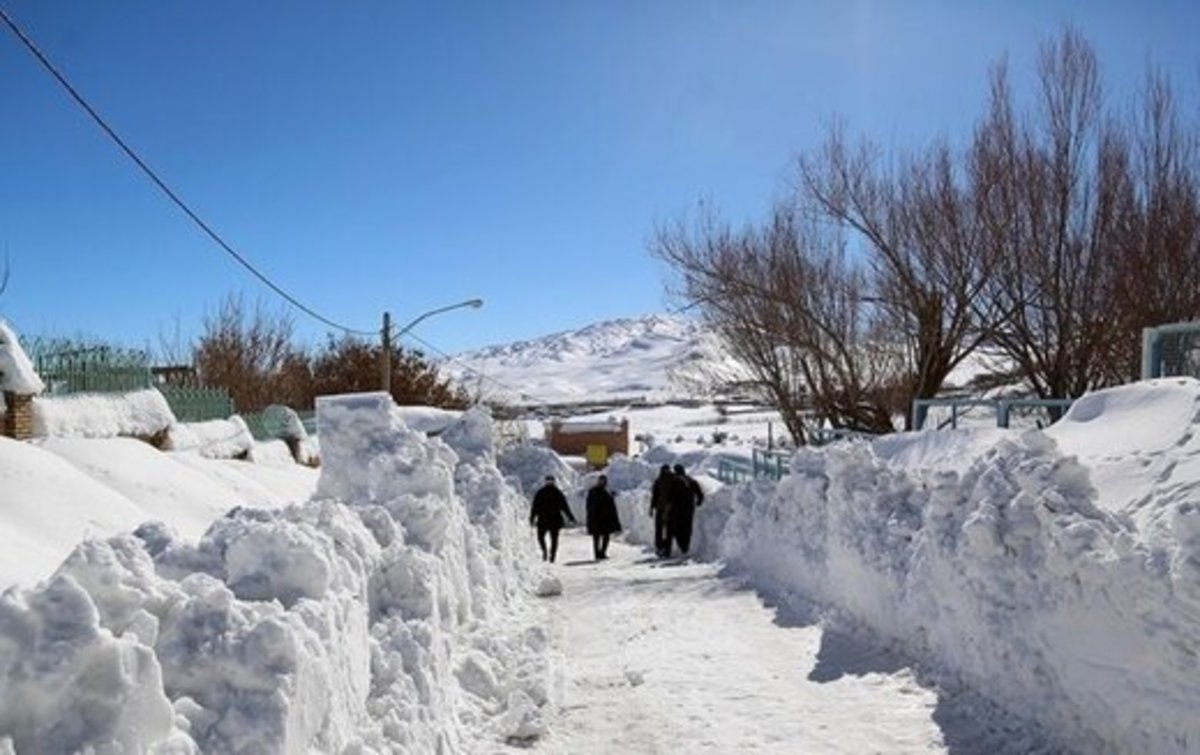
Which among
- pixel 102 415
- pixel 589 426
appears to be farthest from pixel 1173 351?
pixel 589 426

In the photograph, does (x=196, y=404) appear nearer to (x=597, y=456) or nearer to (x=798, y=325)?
(x=798, y=325)

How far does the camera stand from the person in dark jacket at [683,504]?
1548 cm

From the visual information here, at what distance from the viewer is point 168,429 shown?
13.6 metres

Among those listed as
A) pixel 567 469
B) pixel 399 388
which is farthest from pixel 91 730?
pixel 399 388

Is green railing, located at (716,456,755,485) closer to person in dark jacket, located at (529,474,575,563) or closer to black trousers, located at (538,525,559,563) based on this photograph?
person in dark jacket, located at (529,474,575,563)

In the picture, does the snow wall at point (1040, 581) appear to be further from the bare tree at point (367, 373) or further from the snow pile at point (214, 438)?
the bare tree at point (367, 373)

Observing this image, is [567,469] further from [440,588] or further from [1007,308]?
[440,588]

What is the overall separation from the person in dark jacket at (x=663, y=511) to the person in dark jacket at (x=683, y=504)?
7 centimetres

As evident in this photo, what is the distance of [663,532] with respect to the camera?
631 inches

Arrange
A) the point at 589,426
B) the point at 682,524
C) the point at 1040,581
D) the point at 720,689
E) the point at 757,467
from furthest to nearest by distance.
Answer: the point at 589,426, the point at 757,467, the point at 682,524, the point at 720,689, the point at 1040,581

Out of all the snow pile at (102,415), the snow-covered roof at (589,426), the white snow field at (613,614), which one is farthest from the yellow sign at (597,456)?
the white snow field at (613,614)

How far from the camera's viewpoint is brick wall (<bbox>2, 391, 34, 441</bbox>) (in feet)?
33.3

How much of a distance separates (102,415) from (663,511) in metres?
7.93

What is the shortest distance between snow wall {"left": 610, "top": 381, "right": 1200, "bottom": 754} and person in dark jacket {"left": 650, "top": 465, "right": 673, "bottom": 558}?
650 centimetres
